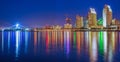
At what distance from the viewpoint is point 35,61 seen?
85.3 ft

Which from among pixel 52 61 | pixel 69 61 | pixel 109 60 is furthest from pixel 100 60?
pixel 52 61

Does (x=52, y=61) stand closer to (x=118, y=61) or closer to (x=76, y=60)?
(x=76, y=60)

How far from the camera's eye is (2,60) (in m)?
26.3

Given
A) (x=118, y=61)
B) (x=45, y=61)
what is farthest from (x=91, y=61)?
(x=45, y=61)

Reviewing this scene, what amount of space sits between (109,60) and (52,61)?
535 cm

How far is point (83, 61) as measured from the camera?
26.4 m

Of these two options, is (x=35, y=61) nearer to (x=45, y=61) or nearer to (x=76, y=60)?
(x=45, y=61)

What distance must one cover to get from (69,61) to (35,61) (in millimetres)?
3179

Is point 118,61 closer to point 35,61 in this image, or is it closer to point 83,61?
point 83,61

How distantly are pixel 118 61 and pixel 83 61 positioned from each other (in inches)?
127

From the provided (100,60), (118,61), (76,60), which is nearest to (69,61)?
(76,60)

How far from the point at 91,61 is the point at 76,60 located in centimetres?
172

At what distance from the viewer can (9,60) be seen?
87.6 feet

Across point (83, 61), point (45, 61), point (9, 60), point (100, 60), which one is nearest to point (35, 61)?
point (45, 61)
